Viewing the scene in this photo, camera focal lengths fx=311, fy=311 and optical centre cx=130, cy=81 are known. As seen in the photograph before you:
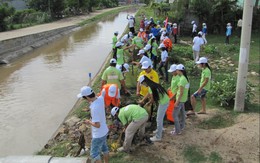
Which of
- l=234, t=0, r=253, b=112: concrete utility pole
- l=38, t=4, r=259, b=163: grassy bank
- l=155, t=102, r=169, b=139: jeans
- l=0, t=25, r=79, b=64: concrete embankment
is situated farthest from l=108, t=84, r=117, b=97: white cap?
l=0, t=25, r=79, b=64: concrete embankment

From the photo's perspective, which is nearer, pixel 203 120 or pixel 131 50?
pixel 203 120

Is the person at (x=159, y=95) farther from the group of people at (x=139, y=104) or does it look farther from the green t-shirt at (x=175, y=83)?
the green t-shirt at (x=175, y=83)

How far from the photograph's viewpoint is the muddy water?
8742 mm

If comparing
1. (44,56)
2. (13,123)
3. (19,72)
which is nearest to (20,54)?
(44,56)

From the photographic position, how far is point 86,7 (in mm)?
51062

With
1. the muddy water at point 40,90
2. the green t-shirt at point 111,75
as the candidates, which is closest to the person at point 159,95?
the green t-shirt at point 111,75

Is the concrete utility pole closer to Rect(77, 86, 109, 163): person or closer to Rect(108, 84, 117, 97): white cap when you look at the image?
Rect(108, 84, 117, 97): white cap

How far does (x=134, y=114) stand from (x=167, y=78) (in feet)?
18.6

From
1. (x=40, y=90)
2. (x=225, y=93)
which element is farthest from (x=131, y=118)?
(x=40, y=90)

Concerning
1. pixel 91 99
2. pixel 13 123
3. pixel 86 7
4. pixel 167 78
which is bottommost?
pixel 13 123

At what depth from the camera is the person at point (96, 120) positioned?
5090mm

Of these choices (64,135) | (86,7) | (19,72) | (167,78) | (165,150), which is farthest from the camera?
(86,7)

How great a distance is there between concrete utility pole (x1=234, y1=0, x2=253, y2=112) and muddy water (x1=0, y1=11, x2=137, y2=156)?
536cm

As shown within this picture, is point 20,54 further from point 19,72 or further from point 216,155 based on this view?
point 216,155
